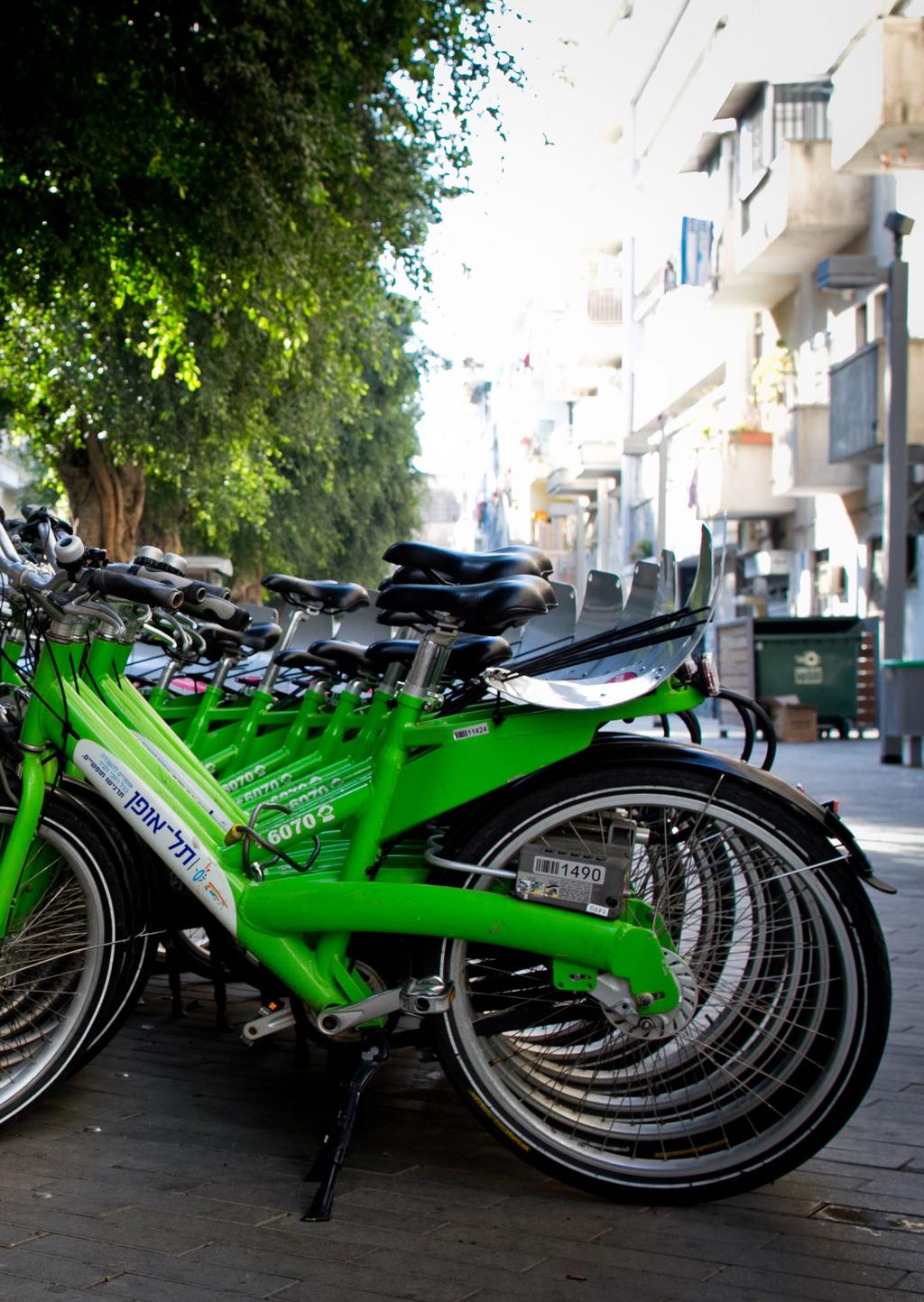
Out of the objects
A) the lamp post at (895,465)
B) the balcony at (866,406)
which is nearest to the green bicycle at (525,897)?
the lamp post at (895,465)

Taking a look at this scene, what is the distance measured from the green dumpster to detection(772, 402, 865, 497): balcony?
4336 mm

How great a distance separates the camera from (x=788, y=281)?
2998 cm

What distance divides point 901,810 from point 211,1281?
9.55 m

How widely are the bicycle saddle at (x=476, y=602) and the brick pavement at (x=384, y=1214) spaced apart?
1177mm

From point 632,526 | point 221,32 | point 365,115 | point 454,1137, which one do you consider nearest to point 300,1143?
point 454,1137

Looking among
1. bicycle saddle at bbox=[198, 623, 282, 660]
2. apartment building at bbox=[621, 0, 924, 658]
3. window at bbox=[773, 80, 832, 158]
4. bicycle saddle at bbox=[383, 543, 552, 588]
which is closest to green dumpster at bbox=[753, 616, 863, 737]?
apartment building at bbox=[621, 0, 924, 658]

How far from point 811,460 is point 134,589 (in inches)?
963

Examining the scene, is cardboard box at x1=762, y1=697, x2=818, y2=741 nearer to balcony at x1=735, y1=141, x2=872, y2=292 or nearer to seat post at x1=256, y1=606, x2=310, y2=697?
balcony at x1=735, y1=141, x2=872, y2=292

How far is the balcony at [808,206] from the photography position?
26391mm

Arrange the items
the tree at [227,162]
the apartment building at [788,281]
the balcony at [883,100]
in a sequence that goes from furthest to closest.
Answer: the apartment building at [788,281], the balcony at [883,100], the tree at [227,162]

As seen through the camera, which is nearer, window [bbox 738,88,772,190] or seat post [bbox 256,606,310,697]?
seat post [bbox 256,606,310,697]

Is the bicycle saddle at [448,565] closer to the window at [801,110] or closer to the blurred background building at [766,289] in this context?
the blurred background building at [766,289]

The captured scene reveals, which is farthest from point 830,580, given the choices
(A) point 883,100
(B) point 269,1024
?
(B) point 269,1024

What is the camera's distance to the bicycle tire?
11.5ft
